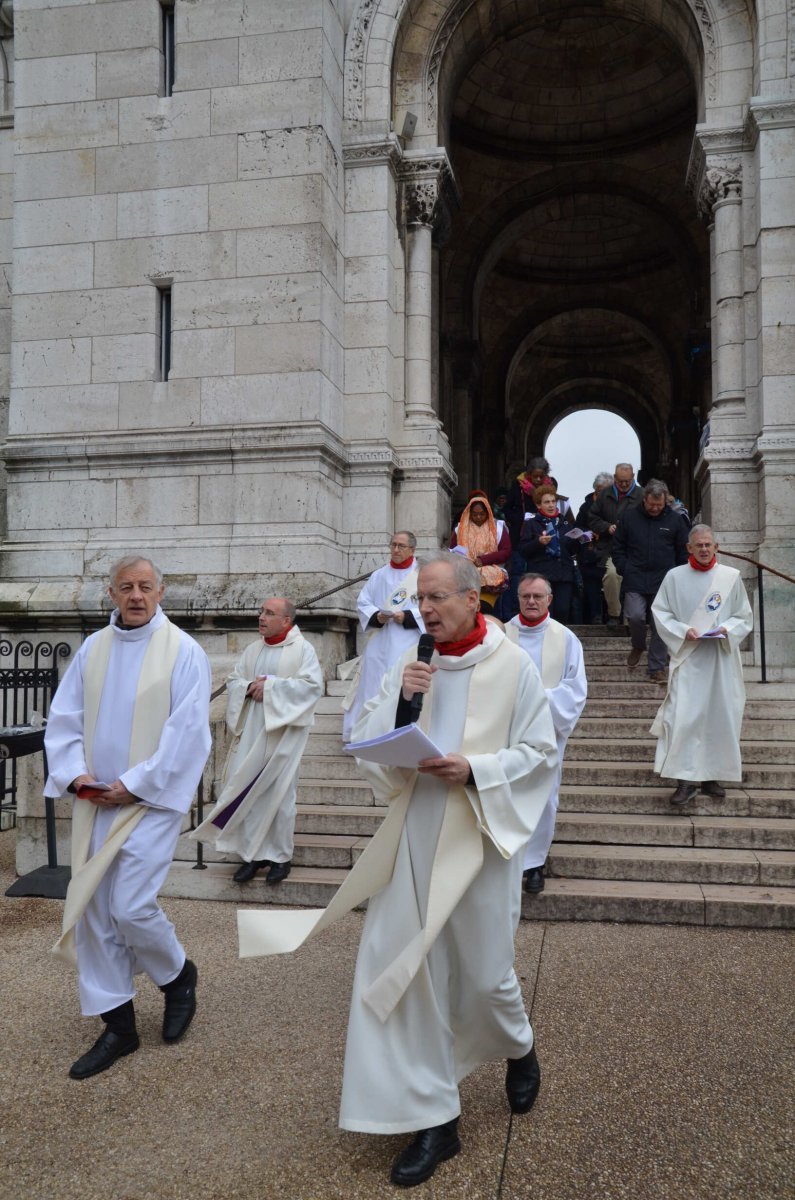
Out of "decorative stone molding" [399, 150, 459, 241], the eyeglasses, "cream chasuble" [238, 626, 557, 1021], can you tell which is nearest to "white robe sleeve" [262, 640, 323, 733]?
"cream chasuble" [238, 626, 557, 1021]

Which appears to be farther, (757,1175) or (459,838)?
(459,838)

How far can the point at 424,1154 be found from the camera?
123 inches

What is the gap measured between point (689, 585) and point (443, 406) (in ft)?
38.3

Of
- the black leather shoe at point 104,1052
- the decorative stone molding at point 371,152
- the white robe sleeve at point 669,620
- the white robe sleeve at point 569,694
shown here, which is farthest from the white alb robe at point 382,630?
the decorative stone molding at point 371,152

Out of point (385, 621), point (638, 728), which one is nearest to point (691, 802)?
point (638, 728)

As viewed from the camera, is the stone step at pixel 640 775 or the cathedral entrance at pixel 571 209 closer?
the stone step at pixel 640 775

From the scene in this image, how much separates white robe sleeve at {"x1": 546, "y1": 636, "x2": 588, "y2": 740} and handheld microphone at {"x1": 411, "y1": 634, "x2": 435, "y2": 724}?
9.52 ft

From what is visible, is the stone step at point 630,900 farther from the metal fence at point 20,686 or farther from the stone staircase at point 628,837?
the metal fence at point 20,686

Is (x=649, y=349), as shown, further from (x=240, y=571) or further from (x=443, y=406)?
(x=240, y=571)

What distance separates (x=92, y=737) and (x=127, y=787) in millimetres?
374

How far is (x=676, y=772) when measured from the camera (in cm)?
709

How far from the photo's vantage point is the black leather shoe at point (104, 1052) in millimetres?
3881

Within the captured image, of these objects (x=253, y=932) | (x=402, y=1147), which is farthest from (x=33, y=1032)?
(x=402, y=1147)

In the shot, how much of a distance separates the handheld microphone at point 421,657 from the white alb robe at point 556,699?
2.51 m
